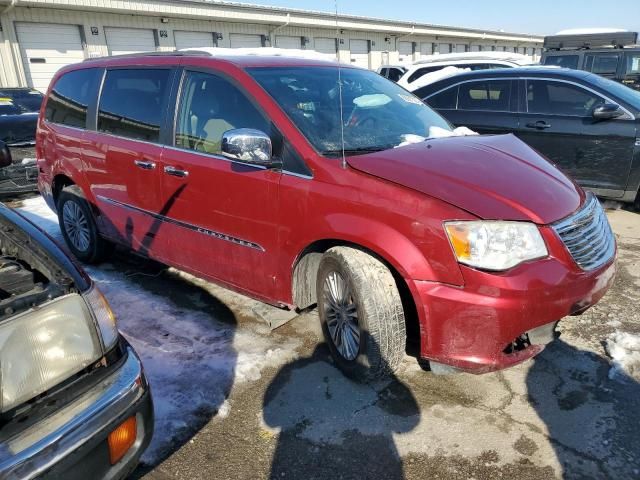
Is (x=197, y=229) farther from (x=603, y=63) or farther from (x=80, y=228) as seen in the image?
(x=603, y=63)

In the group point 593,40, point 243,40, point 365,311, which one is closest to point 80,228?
point 365,311

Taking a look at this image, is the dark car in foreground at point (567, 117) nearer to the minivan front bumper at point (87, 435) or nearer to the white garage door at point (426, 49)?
the minivan front bumper at point (87, 435)

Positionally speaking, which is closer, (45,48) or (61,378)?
(61,378)

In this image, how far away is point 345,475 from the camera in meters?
2.21

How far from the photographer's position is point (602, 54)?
11.4m

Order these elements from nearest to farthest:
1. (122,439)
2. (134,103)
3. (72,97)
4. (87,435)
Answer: (87,435)
(122,439)
(134,103)
(72,97)

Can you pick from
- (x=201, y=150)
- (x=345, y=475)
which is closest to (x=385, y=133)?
(x=201, y=150)

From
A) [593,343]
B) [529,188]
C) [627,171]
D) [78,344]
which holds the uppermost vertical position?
[529,188]

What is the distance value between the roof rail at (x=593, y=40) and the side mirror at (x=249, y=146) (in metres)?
12.0

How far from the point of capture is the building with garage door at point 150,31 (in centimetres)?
1552

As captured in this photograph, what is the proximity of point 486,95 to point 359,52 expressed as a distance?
2246cm

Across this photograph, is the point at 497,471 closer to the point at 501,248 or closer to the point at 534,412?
the point at 534,412

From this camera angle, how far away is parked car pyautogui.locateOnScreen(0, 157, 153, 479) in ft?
5.12

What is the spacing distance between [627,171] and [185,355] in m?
5.00
